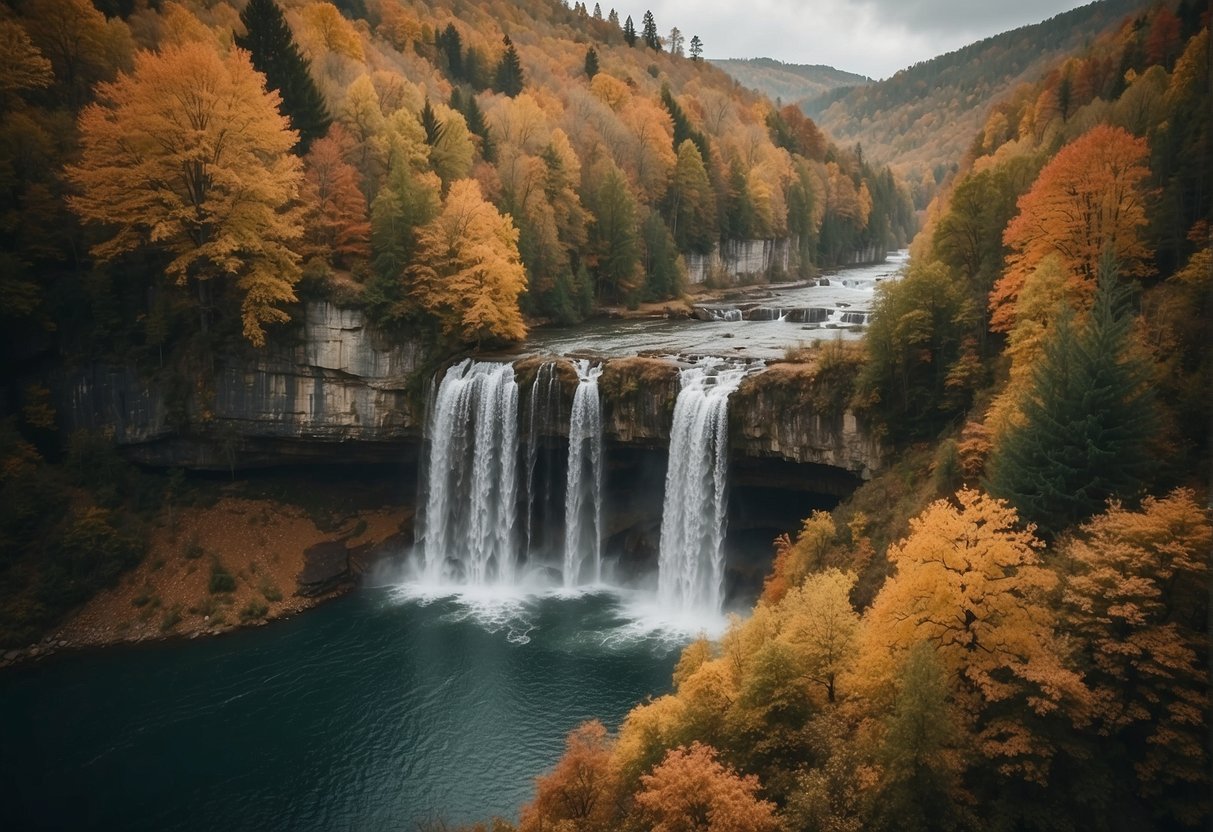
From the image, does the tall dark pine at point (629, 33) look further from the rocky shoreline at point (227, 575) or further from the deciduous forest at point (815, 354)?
the rocky shoreline at point (227, 575)

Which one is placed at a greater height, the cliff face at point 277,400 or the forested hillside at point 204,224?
the forested hillside at point 204,224

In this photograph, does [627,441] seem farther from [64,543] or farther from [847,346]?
[64,543]

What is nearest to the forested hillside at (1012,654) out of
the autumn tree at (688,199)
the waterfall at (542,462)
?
the waterfall at (542,462)

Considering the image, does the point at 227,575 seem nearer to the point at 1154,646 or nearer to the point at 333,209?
the point at 333,209

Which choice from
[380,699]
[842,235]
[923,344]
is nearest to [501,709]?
[380,699]

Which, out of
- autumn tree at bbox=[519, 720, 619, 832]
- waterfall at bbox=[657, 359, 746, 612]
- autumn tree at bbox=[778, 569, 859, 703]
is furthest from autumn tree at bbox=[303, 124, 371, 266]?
autumn tree at bbox=[778, 569, 859, 703]

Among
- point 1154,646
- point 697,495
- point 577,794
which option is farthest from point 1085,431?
point 697,495

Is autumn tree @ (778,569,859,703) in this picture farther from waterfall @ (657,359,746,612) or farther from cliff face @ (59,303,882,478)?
cliff face @ (59,303,882,478)
